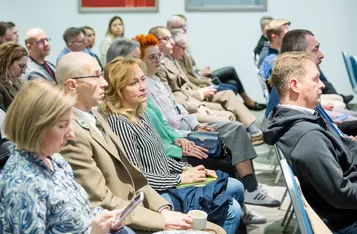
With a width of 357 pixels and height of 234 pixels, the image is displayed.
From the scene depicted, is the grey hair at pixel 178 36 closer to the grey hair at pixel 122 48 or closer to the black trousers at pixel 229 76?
the grey hair at pixel 122 48

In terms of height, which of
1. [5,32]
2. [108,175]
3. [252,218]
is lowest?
[252,218]

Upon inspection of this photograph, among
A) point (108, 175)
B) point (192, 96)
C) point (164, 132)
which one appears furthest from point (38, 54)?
point (108, 175)

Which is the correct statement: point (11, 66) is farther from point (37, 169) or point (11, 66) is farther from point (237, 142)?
point (37, 169)

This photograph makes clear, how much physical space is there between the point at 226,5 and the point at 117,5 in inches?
62.0

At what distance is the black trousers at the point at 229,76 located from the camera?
8.76 metres

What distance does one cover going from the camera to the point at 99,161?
8.92ft

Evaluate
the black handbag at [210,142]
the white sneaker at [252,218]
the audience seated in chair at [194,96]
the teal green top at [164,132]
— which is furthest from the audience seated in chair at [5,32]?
the white sneaker at [252,218]

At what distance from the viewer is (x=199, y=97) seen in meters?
5.99

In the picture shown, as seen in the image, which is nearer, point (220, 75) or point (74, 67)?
point (74, 67)

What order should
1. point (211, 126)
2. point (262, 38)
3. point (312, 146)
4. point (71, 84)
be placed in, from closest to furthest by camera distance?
point (312, 146), point (71, 84), point (211, 126), point (262, 38)

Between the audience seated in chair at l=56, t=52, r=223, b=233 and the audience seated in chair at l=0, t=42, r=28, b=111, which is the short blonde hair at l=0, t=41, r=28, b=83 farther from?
the audience seated in chair at l=56, t=52, r=223, b=233

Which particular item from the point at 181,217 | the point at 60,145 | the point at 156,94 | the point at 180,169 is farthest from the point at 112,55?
the point at 60,145

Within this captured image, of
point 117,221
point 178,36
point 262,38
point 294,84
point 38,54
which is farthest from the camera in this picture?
point 262,38

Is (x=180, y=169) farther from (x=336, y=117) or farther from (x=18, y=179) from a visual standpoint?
(x=18, y=179)
